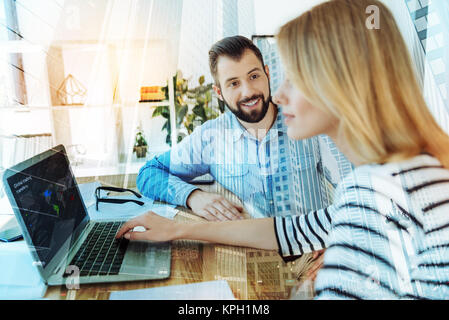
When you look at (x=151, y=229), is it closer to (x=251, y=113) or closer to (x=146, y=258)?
(x=146, y=258)

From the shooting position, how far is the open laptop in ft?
2.75

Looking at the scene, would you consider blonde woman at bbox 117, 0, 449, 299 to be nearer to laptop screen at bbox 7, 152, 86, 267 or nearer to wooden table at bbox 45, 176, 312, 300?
wooden table at bbox 45, 176, 312, 300

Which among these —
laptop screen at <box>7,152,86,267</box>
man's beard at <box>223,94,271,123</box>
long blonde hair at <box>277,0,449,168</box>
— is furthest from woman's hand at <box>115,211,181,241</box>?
long blonde hair at <box>277,0,449,168</box>

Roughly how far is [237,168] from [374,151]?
347 millimetres

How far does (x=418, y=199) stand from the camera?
2.51ft

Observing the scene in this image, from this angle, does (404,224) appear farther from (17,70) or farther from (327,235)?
(17,70)

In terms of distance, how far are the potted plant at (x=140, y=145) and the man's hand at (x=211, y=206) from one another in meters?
0.17

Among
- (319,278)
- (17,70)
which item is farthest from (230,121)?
(17,70)

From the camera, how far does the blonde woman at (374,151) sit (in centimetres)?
75

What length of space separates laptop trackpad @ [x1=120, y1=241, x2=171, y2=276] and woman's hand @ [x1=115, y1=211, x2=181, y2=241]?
0.02m

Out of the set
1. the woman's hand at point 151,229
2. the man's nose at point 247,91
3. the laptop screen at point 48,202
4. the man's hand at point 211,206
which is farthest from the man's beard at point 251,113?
the laptop screen at point 48,202

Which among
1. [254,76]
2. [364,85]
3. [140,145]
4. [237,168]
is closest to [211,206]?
[237,168]

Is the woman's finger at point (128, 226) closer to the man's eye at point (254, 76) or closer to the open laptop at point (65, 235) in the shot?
the open laptop at point (65, 235)

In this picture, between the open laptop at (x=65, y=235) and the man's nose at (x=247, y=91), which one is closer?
the open laptop at (x=65, y=235)
